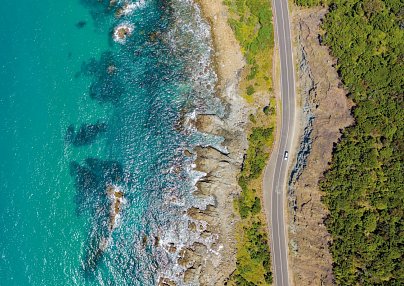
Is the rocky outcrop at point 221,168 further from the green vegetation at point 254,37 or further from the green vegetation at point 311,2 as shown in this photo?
the green vegetation at point 311,2

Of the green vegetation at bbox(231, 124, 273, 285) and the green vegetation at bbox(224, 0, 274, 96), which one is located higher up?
the green vegetation at bbox(224, 0, 274, 96)

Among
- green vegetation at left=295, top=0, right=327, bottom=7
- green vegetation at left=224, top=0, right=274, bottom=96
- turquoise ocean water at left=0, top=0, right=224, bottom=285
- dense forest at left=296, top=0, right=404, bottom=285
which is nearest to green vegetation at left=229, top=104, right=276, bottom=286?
green vegetation at left=224, top=0, right=274, bottom=96

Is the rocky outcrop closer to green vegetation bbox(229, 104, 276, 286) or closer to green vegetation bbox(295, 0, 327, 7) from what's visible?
green vegetation bbox(229, 104, 276, 286)

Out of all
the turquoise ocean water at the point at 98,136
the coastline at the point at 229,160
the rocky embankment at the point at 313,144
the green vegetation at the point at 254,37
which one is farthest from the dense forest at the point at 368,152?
the turquoise ocean water at the point at 98,136

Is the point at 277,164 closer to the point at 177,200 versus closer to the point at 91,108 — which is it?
the point at 177,200

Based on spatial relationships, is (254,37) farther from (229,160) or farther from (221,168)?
(221,168)

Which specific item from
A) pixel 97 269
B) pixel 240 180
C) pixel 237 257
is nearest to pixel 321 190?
pixel 240 180
